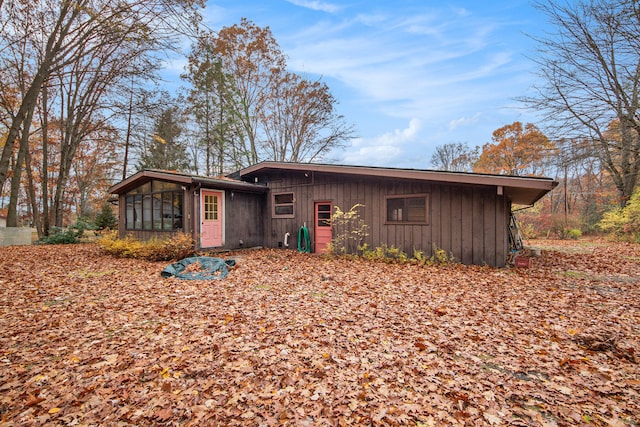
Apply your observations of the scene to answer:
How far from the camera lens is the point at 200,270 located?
6391 millimetres

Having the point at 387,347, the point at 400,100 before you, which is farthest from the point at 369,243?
the point at 400,100

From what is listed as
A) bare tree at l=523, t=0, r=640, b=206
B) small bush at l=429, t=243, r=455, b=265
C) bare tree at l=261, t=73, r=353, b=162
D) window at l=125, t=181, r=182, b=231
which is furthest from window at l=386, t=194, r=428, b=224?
bare tree at l=261, t=73, r=353, b=162

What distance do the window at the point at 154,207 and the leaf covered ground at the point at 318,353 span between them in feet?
14.4

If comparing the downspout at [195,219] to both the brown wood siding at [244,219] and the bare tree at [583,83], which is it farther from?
the bare tree at [583,83]

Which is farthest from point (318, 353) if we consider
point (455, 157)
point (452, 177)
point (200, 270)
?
point (455, 157)

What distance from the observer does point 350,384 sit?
240 cm

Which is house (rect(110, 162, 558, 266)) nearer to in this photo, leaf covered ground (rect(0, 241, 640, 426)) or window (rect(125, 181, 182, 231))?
window (rect(125, 181, 182, 231))

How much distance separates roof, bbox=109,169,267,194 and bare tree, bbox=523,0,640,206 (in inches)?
384

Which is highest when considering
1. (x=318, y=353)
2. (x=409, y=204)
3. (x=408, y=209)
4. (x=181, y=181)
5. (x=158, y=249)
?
(x=181, y=181)

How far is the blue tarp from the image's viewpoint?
20.0 ft

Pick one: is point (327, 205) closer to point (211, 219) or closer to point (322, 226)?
point (322, 226)

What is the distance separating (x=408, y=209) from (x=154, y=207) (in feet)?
28.6

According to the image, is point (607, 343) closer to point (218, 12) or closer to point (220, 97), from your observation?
point (218, 12)

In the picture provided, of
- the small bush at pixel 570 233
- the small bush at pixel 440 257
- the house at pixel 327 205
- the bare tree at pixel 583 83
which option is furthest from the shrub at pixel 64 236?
the small bush at pixel 570 233
